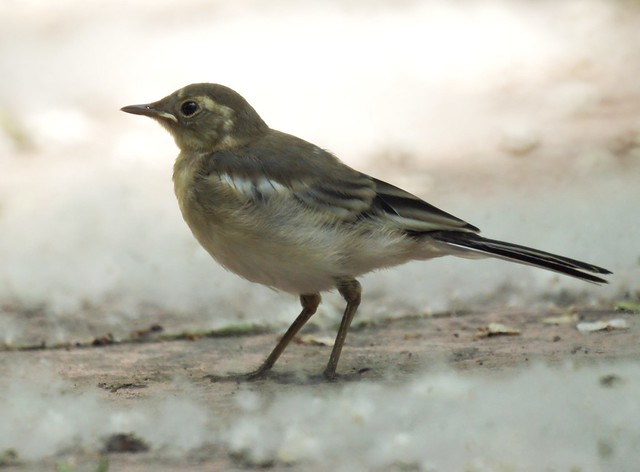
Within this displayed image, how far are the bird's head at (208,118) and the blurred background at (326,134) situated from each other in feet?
4.69

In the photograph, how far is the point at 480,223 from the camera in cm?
917

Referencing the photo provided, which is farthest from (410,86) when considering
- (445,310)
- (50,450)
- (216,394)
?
(50,450)

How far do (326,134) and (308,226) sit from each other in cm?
526

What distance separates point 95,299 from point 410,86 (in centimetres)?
535

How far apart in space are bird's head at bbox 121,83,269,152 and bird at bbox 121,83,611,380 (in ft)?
0.31

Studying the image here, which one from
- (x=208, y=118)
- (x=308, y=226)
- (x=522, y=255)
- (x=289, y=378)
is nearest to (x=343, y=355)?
(x=289, y=378)

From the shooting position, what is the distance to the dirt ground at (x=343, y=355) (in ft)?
20.9

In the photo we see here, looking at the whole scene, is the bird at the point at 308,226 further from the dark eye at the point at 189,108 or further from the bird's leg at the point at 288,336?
the dark eye at the point at 189,108

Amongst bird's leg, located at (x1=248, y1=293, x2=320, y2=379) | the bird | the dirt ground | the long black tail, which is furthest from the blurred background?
the long black tail

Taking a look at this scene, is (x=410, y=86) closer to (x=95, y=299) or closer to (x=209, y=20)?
(x=209, y=20)

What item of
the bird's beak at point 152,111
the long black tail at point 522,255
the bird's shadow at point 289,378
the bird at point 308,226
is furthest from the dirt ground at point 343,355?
the bird's beak at point 152,111

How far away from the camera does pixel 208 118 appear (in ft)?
22.6

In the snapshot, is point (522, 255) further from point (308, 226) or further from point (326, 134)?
point (326, 134)

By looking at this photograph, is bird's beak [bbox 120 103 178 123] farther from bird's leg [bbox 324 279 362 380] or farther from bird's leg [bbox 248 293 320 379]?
bird's leg [bbox 324 279 362 380]
